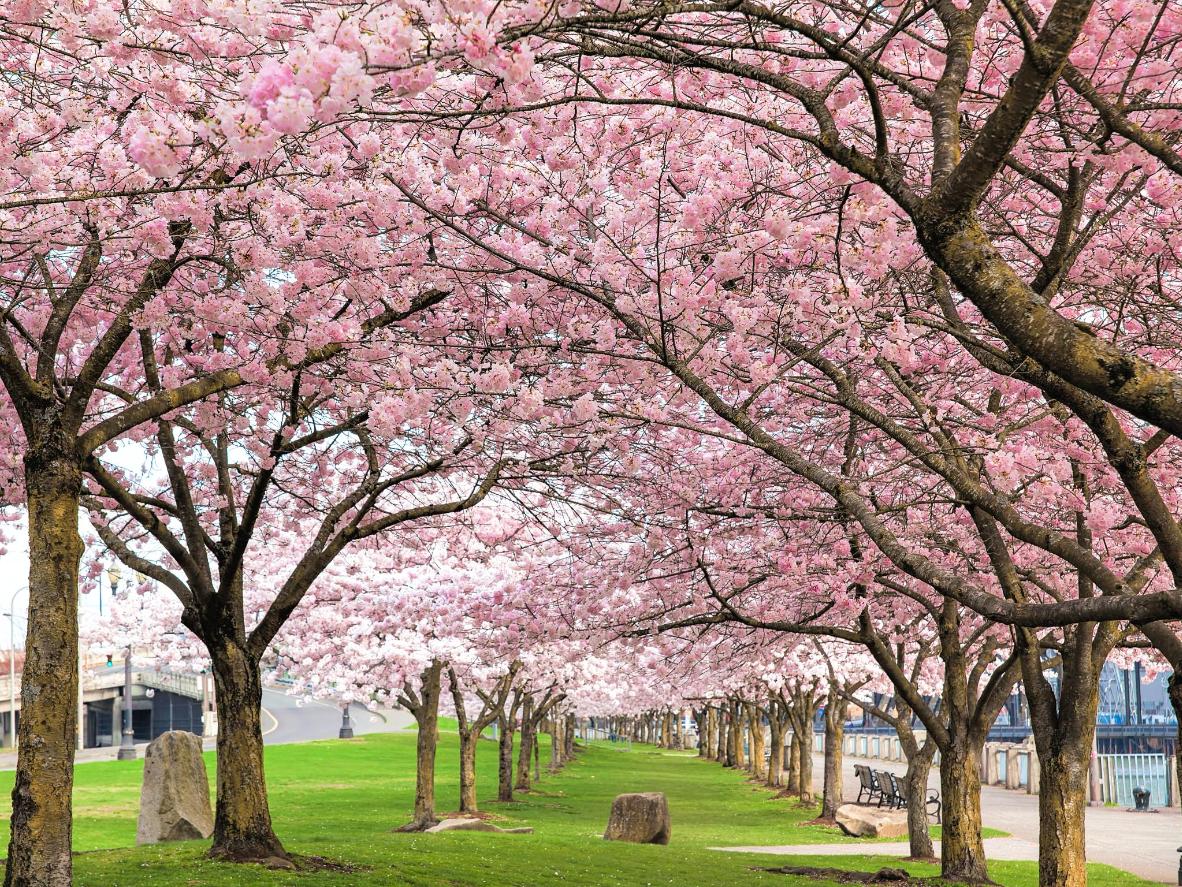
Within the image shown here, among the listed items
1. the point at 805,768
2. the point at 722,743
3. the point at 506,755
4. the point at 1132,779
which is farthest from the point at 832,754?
the point at 722,743

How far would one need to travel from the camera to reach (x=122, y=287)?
924 centimetres

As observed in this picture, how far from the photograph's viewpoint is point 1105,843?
20094 mm

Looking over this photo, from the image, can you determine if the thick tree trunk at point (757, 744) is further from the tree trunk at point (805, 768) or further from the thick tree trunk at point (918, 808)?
the thick tree trunk at point (918, 808)

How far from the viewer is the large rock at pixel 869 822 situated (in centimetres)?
2309

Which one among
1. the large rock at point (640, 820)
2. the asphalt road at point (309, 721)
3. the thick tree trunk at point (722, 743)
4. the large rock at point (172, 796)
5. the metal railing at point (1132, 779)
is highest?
the large rock at point (172, 796)

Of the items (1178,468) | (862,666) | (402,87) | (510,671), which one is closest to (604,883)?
(1178,468)

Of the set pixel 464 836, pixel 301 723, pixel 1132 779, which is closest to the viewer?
pixel 464 836

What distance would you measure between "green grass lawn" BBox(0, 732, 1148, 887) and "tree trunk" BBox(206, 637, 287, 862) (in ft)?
1.59

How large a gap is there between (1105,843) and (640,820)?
8.19 m

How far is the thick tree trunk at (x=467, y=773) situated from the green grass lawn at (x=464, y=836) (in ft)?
2.86

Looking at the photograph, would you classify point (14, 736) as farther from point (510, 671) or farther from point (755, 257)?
point (755, 257)

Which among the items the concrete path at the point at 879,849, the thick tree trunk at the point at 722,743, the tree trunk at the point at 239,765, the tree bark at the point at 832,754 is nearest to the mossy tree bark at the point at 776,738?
the tree bark at the point at 832,754

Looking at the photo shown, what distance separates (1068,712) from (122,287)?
9087mm

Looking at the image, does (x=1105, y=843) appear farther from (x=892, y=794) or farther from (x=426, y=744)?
(x=426, y=744)
